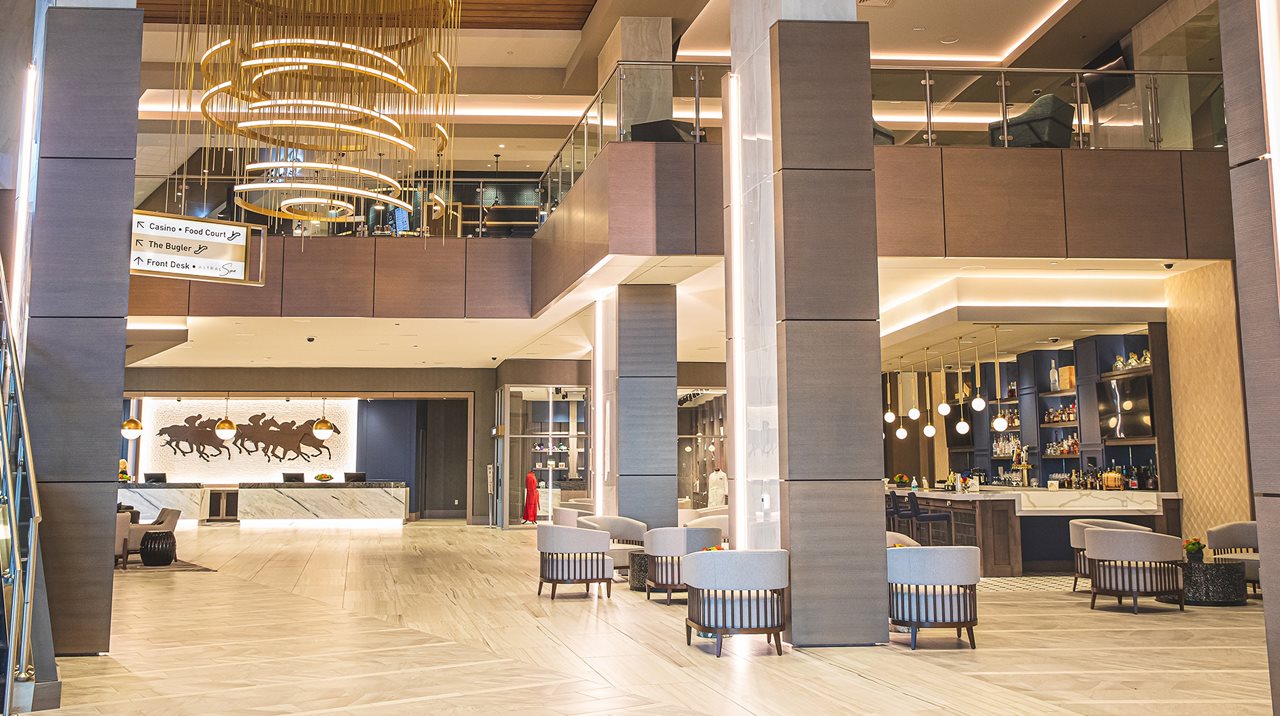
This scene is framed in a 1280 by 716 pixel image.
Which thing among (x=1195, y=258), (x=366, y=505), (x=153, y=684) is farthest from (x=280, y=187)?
(x=366, y=505)

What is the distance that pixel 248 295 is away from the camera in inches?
568

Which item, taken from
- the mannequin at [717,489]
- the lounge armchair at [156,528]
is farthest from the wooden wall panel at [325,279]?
the mannequin at [717,489]

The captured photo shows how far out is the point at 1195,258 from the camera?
10.5m

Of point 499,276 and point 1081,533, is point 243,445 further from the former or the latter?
point 1081,533

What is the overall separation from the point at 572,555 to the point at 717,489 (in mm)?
10991

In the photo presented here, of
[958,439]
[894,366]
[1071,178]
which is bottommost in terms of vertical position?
[958,439]

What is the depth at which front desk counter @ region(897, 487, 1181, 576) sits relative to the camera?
11367mm

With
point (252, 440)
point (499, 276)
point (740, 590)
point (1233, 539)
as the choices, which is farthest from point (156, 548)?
point (1233, 539)

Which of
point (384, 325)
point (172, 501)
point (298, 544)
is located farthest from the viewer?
point (172, 501)

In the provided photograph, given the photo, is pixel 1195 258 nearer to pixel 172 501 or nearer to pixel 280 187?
pixel 280 187

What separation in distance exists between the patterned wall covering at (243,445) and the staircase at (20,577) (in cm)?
1870

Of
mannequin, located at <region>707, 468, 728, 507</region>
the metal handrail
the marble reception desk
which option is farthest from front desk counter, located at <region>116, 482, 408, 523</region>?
the metal handrail

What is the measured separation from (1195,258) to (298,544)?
13.6 meters

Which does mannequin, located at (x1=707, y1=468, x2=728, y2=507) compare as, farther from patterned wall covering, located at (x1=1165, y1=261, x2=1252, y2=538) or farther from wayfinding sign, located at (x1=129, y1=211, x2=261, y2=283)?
wayfinding sign, located at (x1=129, y1=211, x2=261, y2=283)
